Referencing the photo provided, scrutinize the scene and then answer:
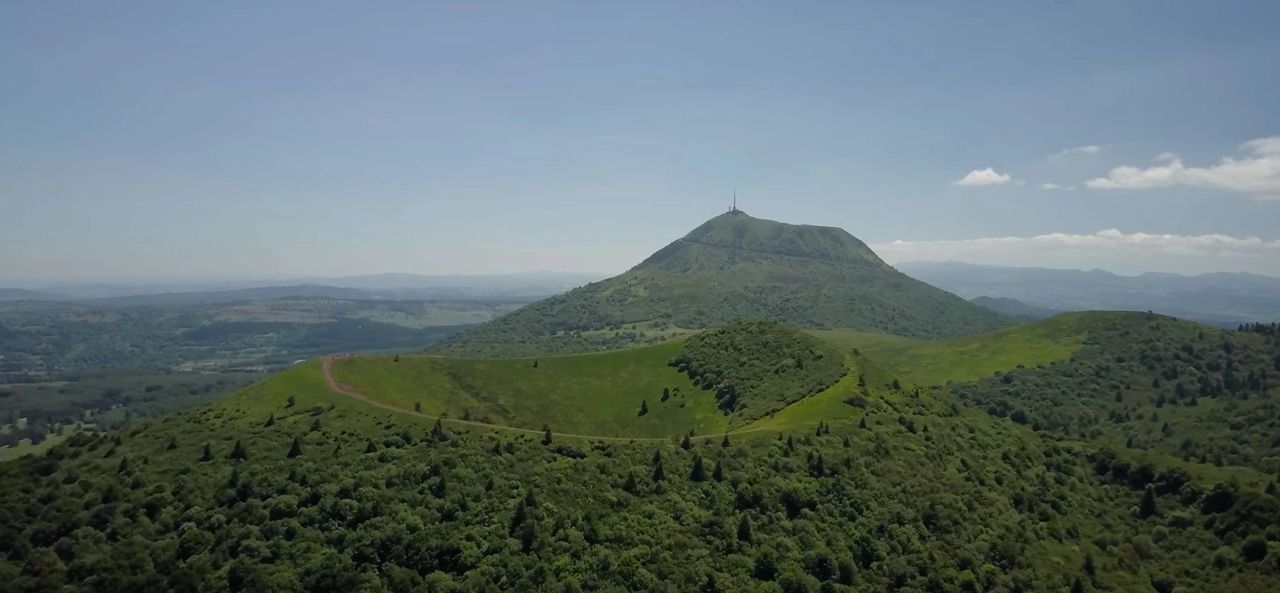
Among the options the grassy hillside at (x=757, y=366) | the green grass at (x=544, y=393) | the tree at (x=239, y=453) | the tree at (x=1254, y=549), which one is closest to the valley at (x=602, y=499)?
the tree at (x=1254, y=549)

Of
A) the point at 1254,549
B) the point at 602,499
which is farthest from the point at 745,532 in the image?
the point at 1254,549

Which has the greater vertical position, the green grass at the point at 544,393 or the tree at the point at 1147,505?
the green grass at the point at 544,393

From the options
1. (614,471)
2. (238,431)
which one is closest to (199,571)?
(238,431)

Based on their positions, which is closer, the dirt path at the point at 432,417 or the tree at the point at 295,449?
the tree at the point at 295,449

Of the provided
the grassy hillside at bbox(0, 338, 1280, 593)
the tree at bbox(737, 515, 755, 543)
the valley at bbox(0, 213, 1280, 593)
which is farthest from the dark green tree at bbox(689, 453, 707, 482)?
the tree at bbox(737, 515, 755, 543)

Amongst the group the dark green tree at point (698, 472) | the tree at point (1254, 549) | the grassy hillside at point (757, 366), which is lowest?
the tree at point (1254, 549)

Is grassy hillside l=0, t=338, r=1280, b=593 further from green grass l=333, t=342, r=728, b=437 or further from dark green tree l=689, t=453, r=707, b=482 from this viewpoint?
green grass l=333, t=342, r=728, b=437

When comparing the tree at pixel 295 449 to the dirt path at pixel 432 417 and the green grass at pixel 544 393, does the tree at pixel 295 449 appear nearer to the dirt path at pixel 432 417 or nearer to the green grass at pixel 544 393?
the dirt path at pixel 432 417
